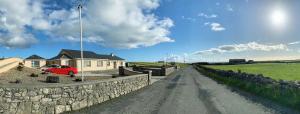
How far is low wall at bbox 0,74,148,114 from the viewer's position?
1024 cm

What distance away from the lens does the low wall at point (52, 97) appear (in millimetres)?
10242

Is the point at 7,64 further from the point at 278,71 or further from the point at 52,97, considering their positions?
the point at 278,71

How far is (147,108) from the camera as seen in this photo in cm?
1304

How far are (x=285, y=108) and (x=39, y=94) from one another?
10409mm

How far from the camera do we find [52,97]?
11461mm

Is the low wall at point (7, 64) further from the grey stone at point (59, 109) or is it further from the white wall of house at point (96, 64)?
the grey stone at point (59, 109)

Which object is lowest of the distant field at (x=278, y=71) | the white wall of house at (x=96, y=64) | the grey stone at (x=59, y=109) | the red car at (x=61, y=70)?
the grey stone at (x=59, y=109)

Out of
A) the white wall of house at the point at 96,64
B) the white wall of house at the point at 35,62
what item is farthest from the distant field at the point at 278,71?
the white wall of house at the point at 35,62

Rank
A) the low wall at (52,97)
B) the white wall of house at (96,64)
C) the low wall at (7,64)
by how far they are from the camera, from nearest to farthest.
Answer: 1. the low wall at (52,97)
2. the low wall at (7,64)
3. the white wall of house at (96,64)

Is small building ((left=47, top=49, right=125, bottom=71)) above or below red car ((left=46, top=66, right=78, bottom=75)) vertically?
above

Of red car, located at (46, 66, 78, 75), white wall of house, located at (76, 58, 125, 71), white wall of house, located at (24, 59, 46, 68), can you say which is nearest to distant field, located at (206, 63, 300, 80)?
red car, located at (46, 66, 78, 75)

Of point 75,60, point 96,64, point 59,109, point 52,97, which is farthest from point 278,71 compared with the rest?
point 52,97

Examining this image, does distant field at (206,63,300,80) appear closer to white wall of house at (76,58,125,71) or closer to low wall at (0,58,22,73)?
white wall of house at (76,58,125,71)

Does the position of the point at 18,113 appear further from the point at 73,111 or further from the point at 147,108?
the point at 147,108
